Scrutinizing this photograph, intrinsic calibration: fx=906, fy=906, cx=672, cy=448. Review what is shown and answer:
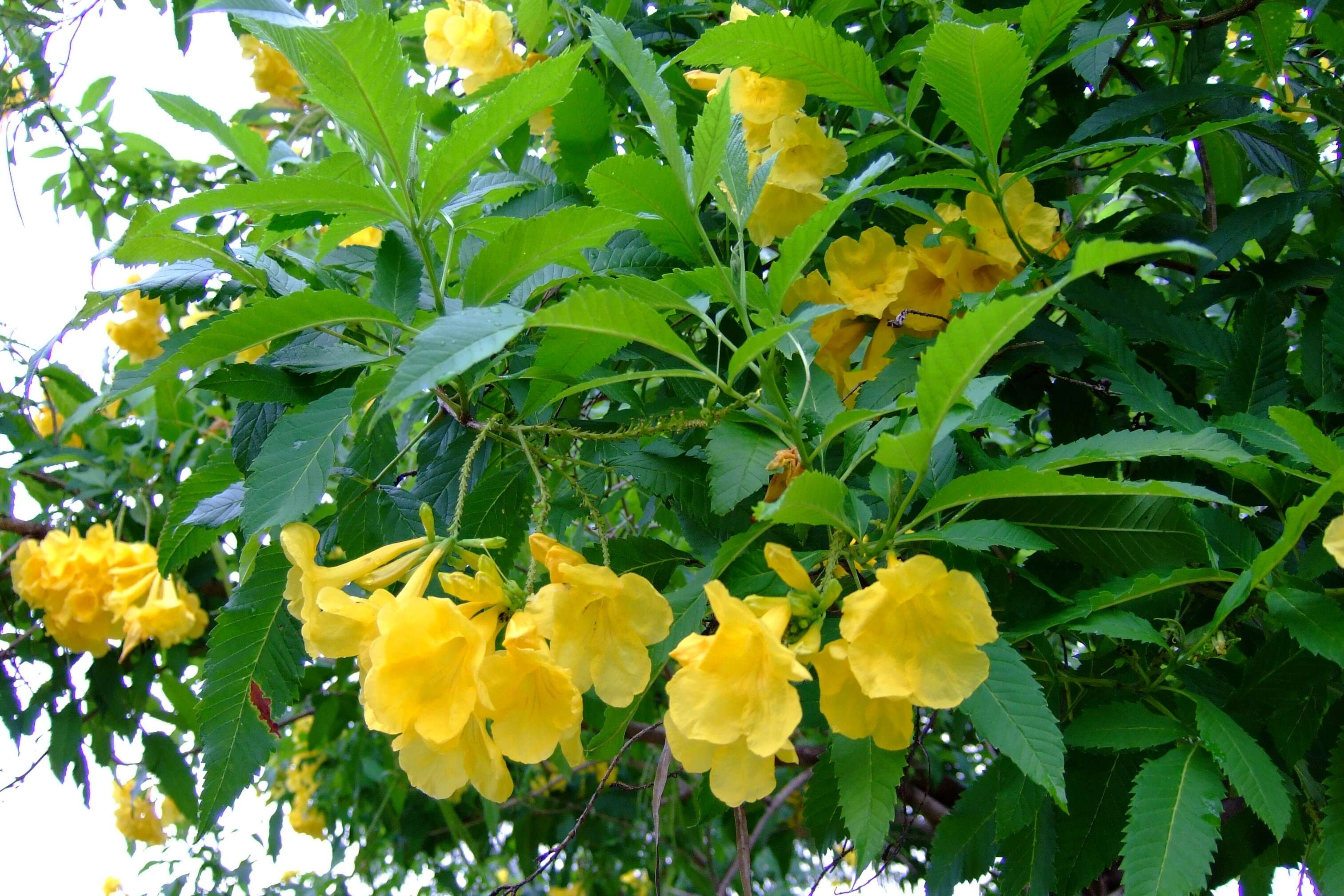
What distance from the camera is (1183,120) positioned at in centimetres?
130

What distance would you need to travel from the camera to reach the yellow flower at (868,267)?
1.10 metres

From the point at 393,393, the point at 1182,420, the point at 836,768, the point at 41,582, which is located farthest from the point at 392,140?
the point at 41,582

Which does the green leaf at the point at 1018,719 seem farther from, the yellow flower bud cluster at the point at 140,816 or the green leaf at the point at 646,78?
the yellow flower bud cluster at the point at 140,816

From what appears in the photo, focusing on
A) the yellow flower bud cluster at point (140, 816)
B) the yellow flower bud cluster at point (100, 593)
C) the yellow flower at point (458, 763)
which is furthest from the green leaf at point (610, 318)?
the yellow flower bud cluster at point (140, 816)

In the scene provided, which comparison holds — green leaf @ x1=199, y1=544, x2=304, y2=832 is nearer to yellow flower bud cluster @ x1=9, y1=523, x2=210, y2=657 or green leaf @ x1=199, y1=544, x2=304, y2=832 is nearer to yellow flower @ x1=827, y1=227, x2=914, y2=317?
yellow flower @ x1=827, y1=227, x2=914, y2=317

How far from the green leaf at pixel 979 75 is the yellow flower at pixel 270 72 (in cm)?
217

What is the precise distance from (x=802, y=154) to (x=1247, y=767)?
2.61 feet

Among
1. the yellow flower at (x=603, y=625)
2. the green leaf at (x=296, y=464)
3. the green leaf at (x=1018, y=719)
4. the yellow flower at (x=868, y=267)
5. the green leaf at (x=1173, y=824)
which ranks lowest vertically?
the green leaf at (x=1173, y=824)

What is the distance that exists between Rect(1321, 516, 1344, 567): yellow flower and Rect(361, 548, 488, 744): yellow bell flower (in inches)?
28.4

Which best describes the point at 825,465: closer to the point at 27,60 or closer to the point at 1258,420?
A: the point at 1258,420

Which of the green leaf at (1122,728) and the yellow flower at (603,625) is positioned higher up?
the yellow flower at (603,625)

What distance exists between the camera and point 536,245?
0.80 metres

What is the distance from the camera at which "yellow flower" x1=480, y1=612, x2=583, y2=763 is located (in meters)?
0.70

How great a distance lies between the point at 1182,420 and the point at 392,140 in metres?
0.87
